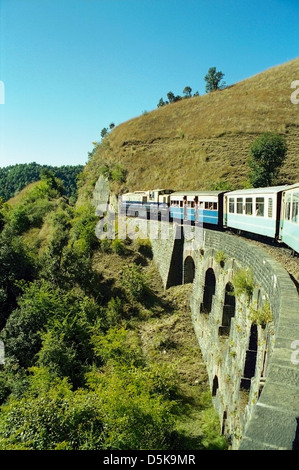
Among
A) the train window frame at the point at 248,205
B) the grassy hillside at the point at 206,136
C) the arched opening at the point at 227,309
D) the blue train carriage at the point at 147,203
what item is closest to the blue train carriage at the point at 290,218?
the train window frame at the point at 248,205

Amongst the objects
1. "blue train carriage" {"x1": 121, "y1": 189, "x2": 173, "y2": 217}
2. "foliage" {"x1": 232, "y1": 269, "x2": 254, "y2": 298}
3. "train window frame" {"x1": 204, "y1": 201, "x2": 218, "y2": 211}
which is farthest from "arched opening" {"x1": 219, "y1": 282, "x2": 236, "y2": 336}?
"blue train carriage" {"x1": 121, "y1": 189, "x2": 173, "y2": 217}

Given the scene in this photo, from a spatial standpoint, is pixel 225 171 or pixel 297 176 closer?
pixel 297 176

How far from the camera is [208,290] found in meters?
16.2

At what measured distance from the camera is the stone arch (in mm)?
20084

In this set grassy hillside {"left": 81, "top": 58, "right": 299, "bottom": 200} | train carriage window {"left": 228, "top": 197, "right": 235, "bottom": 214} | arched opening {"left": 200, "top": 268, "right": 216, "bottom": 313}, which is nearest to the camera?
arched opening {"left": 200, "top": 268, "right": 216, "bottom": 313}

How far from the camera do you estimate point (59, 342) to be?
55.0 feet

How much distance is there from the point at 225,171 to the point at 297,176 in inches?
355

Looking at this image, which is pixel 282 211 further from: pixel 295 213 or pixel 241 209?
pixel 241 209

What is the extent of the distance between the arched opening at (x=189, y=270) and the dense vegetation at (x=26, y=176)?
84319 millimetres

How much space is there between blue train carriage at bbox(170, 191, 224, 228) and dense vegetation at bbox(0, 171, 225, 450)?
4.41 m

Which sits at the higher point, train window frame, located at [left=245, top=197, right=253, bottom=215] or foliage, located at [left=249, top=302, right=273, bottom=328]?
train window frame, located at [left=245, top=197, right=253, bottom=215]

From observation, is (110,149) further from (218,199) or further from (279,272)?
(279,272)

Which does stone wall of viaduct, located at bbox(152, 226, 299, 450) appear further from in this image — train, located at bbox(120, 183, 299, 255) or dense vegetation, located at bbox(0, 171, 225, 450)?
dense vegetation, located at bbox(0, 171, 225, 450)
